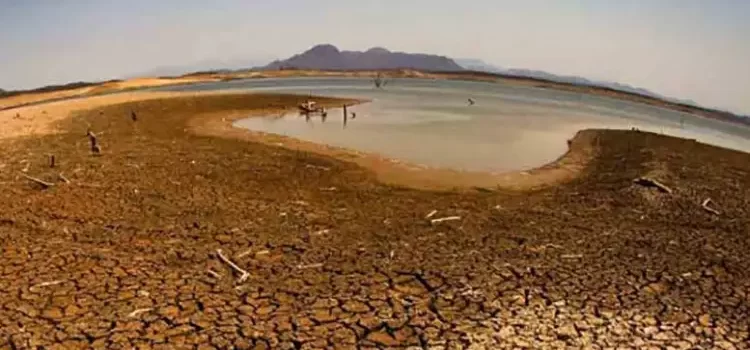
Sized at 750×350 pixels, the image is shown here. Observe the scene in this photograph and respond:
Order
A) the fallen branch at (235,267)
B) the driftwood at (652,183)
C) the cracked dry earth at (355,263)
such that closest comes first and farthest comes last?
the cracked dry earth at (355,263), the fallen branch at (235,267), the driftwood at (652,183)

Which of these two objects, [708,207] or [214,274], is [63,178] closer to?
[214,274]

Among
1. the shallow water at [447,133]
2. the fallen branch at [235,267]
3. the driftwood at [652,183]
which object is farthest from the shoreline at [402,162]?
the fallen branch at [235,267]

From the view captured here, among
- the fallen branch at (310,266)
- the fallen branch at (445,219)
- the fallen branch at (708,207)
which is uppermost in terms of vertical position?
the fallen branch at (708,207)

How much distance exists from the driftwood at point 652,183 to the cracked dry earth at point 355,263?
1.06 ft

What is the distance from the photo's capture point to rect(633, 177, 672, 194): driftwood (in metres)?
16.1

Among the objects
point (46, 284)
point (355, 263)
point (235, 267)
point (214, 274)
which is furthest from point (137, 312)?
point (355, 263)

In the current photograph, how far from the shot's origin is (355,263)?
10.1 meters

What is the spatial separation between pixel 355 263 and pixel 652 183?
34.6 feet

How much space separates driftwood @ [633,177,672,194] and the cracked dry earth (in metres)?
0.32

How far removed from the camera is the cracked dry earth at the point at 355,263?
781cm

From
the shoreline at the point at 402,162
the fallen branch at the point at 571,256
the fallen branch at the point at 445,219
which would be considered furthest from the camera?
the shoreline at the point at 402,162

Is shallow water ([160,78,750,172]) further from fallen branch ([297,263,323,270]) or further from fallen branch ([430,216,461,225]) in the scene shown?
fallen branch ([297,263,323,270])

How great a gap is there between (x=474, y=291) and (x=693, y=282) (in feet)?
12.7

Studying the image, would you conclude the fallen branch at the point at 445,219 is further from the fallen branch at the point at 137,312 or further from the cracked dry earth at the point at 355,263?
the fallen branch at the point at 137,312
